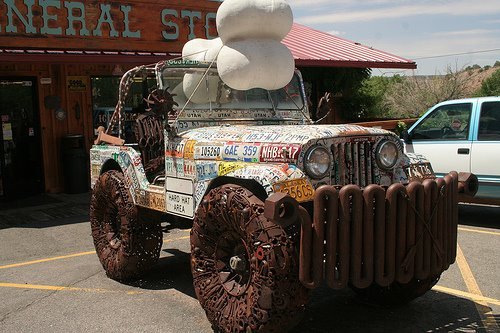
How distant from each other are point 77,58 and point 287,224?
8182mm

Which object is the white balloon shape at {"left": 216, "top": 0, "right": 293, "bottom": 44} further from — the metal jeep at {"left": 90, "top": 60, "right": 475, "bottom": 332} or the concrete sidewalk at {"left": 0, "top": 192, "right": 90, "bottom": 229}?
the concrete sidewalk at {"left": 0, "top": 192, "right": 90, "bottom": 229}

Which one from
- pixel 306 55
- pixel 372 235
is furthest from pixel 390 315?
pixel 306 55

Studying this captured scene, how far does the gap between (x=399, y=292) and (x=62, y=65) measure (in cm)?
921

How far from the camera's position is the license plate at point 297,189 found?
3633 mm

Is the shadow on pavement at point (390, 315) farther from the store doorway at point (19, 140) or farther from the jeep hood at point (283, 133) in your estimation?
the store doorway at point (19, 140)

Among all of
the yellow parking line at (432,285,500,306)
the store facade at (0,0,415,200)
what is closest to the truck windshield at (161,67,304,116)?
the yellow parking line at (432,285,500,306)

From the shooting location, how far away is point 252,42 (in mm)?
4855

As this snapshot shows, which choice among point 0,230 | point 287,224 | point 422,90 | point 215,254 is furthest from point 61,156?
point 422,90

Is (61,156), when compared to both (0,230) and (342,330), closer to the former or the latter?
(0,230)

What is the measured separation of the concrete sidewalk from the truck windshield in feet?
15.1

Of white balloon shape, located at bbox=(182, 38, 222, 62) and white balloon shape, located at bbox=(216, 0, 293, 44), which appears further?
white balloon shape, located at bbox=(182, 38, 222, 62)

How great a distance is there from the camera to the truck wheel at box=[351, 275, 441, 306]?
4500 mm

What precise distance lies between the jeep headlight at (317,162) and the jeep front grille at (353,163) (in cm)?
12

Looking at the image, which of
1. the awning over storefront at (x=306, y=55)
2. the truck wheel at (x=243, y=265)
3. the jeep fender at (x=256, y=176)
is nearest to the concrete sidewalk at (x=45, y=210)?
the awning over storefront at (x=306, y=55)
